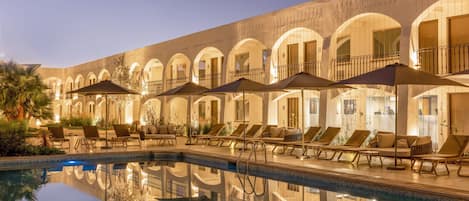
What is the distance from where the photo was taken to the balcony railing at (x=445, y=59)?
1559cm

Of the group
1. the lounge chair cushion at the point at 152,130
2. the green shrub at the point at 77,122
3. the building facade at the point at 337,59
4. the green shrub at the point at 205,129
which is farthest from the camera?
the green shrub at the point at 77,122

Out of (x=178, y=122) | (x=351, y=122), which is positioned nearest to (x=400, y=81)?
(x=351, y=122)

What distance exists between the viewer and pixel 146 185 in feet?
35.8

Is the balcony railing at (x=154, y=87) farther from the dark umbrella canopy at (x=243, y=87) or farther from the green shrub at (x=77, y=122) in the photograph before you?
the dark umbrella canopy at (x=243, y=87)

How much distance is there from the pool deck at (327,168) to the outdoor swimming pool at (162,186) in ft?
0.63

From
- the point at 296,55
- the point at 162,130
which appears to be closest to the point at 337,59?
the point at 296,55

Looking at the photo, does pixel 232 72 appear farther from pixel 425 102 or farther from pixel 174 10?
pixel 174 10

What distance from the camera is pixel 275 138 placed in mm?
16188

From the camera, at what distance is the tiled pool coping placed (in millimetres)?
8742

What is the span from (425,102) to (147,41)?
36.1 meters

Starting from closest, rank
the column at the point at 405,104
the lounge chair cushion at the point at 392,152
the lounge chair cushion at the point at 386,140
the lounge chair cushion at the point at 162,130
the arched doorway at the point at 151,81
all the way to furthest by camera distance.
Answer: the lounge chair cushion at the point at 392,152 → the lounge chair cushion at the point at 386,140 → the column at the point at 405,104 → the lounge chair cushion at the point at 162,130 → the arched doorway at the point at 151,81

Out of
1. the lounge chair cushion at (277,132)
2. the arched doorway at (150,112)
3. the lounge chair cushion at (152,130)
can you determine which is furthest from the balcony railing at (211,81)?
the lounge chair cushion at (277,132)

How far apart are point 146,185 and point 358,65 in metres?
11.3

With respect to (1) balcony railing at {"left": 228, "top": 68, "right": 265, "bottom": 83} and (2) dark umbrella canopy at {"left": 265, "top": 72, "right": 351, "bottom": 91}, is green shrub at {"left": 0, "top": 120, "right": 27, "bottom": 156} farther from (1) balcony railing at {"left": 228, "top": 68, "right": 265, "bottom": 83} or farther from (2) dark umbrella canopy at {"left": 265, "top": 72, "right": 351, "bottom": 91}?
(1) balcony railing at {"left": 228, "top": 68, "right": 265, "bottom": 83}
